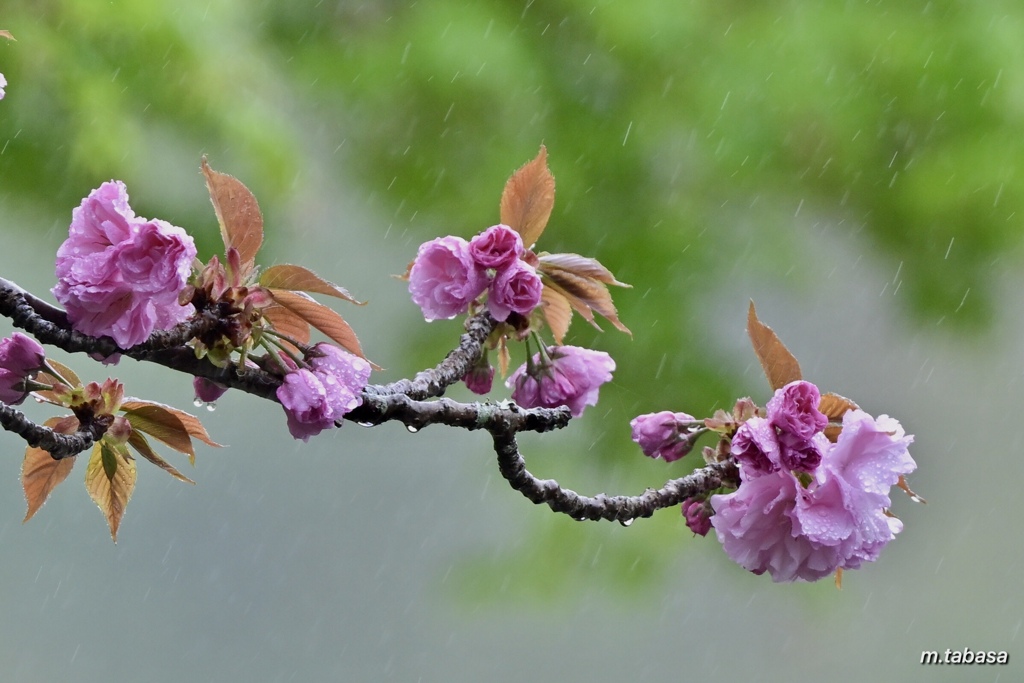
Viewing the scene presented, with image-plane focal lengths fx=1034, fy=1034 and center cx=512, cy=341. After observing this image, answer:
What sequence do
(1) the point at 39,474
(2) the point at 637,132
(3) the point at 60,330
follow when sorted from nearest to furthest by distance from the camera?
1. (3) the point at 60,330
2. (1) the point at 39,474
3. (2) the point at 637,132

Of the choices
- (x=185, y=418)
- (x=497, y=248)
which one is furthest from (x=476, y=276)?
(x=185, y=418)

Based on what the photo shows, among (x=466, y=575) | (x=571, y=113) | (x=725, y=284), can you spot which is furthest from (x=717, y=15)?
(x=466, y=575)

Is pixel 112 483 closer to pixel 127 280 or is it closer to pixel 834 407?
pixel 127 280

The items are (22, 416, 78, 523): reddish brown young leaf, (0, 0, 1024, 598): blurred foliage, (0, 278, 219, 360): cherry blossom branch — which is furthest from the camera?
(0, 0, 1024, 598): blurred foliage

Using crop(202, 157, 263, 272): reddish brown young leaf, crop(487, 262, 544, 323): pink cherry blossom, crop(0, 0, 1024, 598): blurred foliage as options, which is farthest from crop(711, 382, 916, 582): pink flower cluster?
crop(0, 0, 1024, 598): blurred foliage

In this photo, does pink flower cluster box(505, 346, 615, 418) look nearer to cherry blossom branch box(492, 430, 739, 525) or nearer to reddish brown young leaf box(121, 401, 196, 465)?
cherry blossom branch box(492, 430, 739, 525)
